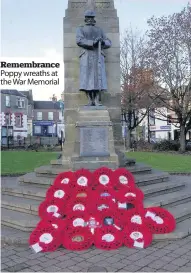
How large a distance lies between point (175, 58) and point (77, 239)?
84.5 feet

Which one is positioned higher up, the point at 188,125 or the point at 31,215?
the point at 188,125

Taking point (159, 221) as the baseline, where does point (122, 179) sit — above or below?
above

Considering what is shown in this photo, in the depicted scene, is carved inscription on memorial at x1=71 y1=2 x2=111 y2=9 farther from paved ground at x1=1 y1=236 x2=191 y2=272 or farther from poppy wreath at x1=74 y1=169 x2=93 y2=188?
paved ground at x1=1 y1=236 x2=191 y2=272

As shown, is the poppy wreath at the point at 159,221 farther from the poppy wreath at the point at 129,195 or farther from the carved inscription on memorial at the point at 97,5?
the carved inscription on memorial at the point at 97,5

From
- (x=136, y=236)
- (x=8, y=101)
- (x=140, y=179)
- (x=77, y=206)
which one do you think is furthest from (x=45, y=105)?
(x=136, y=236)

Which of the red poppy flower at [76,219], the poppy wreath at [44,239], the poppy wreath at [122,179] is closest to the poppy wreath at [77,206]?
the red poppy flower at [76,219]

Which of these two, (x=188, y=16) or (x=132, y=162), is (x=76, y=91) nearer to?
(x=132, y=162)

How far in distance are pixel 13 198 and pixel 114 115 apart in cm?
453

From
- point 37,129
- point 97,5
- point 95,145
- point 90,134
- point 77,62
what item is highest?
point 97,5

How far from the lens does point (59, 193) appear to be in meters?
6.66

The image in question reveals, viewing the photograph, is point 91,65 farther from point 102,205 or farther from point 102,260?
point 102,260

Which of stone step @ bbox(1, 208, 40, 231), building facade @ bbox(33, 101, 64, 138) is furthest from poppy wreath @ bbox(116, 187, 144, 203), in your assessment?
building facade @ bbox(33, 101, 64, 138)

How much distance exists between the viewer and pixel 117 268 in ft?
15.4

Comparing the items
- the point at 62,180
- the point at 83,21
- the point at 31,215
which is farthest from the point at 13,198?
the point at 83,21
